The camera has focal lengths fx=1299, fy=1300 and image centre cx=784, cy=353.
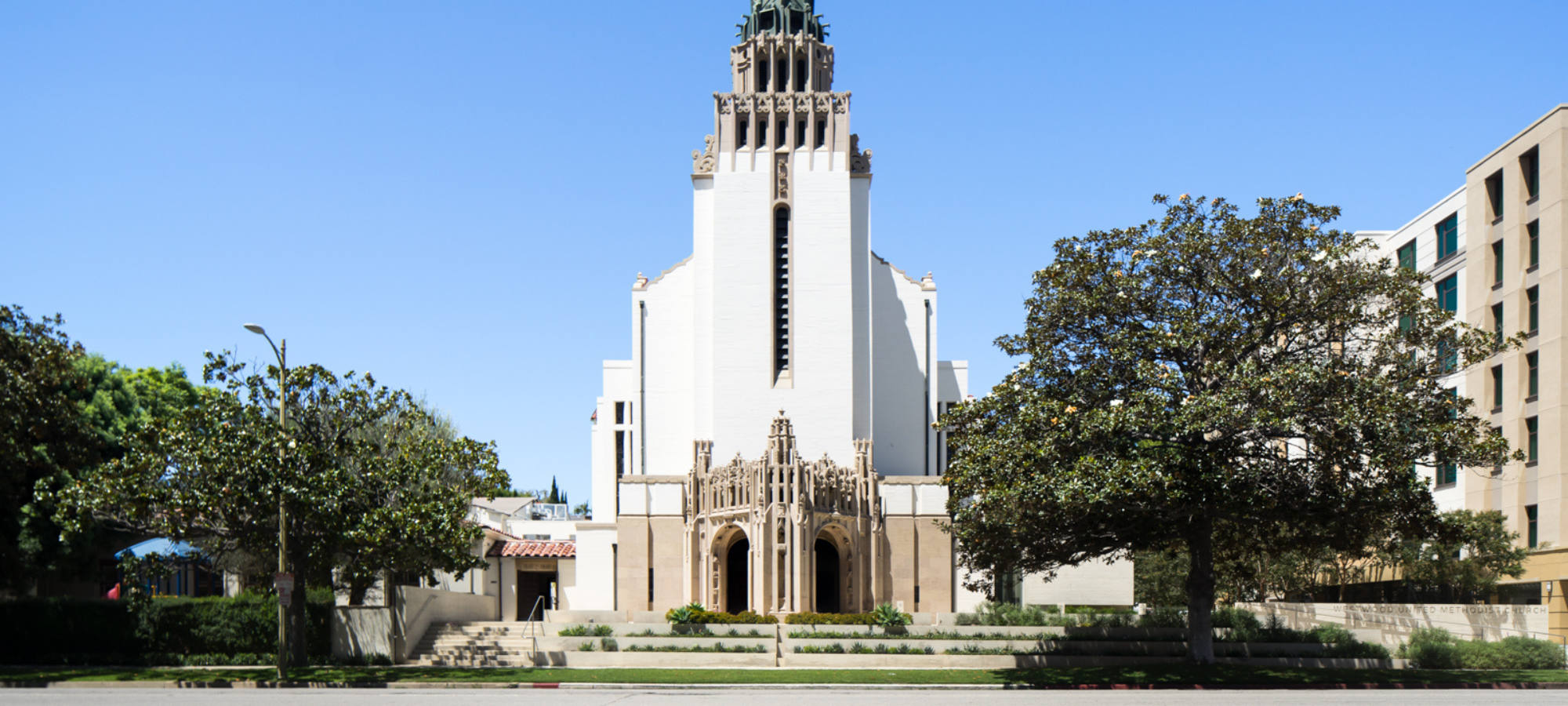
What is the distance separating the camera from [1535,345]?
49.0 metres

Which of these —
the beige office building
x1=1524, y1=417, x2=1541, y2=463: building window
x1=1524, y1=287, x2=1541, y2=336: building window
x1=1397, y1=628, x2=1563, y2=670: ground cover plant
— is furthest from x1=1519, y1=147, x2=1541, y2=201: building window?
x1=1397, y1=628, x2=1563, y2=670: ground cover plant

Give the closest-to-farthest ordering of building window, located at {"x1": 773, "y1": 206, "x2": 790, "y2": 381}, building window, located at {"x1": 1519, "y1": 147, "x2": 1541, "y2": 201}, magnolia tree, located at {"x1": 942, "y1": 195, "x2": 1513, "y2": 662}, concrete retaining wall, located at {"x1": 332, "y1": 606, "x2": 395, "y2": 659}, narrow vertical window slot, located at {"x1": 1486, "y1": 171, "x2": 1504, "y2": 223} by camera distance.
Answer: magnolia tree, located at {"x1": 942, "y1": 195, "x2": 1513, "y2": 662}
concrete retaining wall, located at {"x1": 332, "y1": 606, "x2": 395, "y2": 659}
building window, located at {"x1": 1519, "y1": 147, "x2": 1541, "y2": 201}
building window, located at {"x1": 773, "y1": 206, "x2": 790, "y2": 381}
narrow vertical window slot, located at {"x1": 1486, "y1": 171, "x2": 1504, "y2": 223}

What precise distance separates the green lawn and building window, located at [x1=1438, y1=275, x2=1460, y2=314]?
84.4 feet

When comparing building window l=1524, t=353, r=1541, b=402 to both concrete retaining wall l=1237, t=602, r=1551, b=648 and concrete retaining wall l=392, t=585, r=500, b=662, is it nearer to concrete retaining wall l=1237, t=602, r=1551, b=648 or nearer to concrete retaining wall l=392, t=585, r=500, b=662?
concrete retaining wall l=1237, t=602, r=1551, b=648

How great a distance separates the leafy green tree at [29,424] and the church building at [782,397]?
19.1m

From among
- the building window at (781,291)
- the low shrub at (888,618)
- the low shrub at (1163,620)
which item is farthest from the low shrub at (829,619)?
the building window at (781,291)

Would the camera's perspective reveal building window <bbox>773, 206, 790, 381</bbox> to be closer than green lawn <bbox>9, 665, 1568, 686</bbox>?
No

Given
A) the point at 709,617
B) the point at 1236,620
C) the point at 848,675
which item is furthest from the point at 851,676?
the point at 1236,620

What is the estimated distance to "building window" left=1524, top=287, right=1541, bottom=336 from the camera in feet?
161

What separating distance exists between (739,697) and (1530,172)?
133 feet

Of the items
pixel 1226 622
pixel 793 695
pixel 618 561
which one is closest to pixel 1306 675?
pixel 1226 622

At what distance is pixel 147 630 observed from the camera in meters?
36.2

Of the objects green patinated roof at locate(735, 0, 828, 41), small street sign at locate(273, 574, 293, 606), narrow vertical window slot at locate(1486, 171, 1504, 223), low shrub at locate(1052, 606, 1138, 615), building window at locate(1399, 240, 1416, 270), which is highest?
green patinated roof at locate(735, 0, 828, 41)

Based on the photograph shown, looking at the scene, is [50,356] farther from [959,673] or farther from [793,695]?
[959,673]
